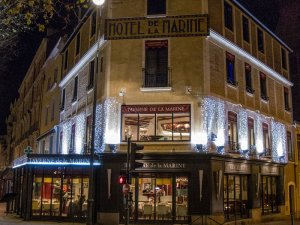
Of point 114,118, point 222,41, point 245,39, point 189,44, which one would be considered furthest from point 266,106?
point 114,118

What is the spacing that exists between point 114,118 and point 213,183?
601cm

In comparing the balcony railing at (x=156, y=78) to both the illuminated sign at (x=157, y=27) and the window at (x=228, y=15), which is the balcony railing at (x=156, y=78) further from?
the window at (x=228, y=15)

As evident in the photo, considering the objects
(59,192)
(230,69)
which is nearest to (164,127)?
(230,69)

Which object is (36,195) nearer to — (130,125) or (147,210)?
(147,210)

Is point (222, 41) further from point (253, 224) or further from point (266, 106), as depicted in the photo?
point (253, 224)

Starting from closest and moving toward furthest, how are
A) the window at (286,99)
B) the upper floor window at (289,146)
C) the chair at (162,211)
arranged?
the chair at (162,211) → the upper floor window at (289,146) → the window at (286,99)

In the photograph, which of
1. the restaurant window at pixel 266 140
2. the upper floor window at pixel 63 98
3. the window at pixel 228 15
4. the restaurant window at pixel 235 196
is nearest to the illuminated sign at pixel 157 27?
the window at pixel 228 15

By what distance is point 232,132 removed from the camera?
23.6 m

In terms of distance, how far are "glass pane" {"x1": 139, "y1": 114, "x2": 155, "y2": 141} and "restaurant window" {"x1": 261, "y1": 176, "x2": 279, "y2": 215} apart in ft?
29.7

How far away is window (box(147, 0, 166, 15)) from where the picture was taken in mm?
22203

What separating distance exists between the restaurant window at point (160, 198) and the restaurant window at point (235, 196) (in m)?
2.76

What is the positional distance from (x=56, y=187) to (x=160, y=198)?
19.9 feet

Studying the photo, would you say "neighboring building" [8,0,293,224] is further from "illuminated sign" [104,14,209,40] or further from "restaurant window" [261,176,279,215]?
Result: "restaurant window" [261,176,279,215]

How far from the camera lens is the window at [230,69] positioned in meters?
23.5
